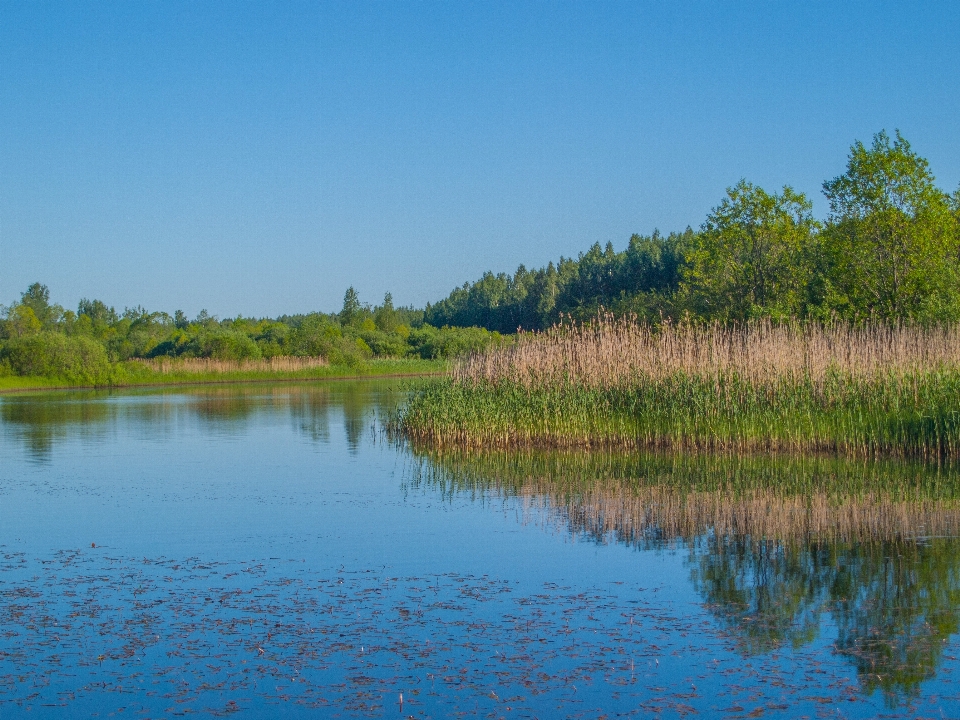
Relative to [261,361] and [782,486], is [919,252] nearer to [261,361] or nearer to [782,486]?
[782,486]

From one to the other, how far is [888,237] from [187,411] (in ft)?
70.8

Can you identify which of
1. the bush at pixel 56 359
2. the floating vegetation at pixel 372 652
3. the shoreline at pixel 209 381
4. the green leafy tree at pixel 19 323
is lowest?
the floating vegetation at pixel 372 652

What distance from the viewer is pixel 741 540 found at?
998cm

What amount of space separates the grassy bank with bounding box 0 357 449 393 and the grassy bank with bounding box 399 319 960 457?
33.8 m

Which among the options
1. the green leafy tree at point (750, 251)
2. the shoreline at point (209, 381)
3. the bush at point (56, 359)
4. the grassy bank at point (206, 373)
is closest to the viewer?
the green leafy tree at point (750, 251)

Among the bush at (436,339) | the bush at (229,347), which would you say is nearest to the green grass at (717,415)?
the bush at (229,347)

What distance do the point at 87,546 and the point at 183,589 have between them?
2.51 meters

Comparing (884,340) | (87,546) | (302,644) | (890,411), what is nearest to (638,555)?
(302,644)

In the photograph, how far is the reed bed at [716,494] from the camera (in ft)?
34.7

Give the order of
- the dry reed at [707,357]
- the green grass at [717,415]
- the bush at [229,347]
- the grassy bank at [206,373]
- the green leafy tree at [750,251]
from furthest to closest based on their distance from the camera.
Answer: the bush at [229,347], the grassy bank at [206,373], the green leafy tree at [750,251], the dry reed at [707,357], the green grass at [717,415]

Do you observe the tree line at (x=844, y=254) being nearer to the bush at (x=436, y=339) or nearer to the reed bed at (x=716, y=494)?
the reed bed at (x=716, y=494)

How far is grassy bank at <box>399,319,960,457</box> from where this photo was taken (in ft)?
53.8

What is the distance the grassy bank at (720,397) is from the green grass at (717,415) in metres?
0.02

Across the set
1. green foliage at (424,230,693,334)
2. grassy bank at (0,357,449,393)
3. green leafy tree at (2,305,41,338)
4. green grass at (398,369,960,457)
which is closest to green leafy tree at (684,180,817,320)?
green foliage at (424,230,693,334)
